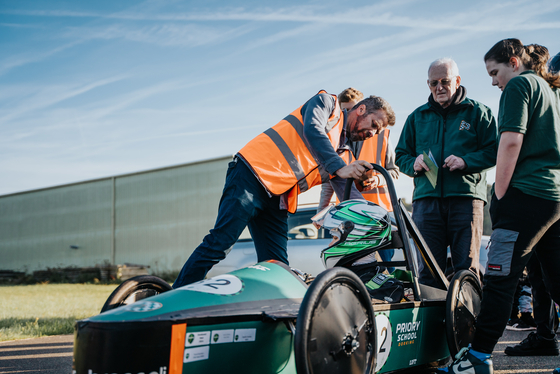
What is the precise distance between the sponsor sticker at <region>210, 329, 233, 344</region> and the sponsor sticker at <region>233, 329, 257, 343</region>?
0.8 inches

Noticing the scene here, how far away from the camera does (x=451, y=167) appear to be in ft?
10.7

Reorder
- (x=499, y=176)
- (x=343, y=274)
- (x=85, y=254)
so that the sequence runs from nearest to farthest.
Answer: (x=343, y=274) < (x=499, y=176) < (x=85, y=254)

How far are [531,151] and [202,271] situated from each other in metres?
1.85

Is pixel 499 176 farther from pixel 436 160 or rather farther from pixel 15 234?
pixel 15 234

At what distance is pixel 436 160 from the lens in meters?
3.50

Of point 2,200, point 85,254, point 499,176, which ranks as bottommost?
point 85,254

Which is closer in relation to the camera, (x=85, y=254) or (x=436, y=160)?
(x=436, y=160)

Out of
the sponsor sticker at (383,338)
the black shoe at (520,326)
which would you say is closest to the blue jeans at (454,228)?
the sponsor sticker at (383,338)

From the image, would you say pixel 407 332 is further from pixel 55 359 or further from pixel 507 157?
pixel 55 359

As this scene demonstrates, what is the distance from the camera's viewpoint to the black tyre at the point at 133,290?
2.09 meters

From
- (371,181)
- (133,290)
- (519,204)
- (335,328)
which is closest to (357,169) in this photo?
(371,181)

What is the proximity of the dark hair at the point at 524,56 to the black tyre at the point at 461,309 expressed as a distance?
1.22m

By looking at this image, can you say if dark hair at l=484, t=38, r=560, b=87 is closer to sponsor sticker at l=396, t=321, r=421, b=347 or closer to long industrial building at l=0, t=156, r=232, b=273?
sponsor sticker at l=396, t=321, r=421, b=347

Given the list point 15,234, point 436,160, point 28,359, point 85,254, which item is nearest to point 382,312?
point 436,160
